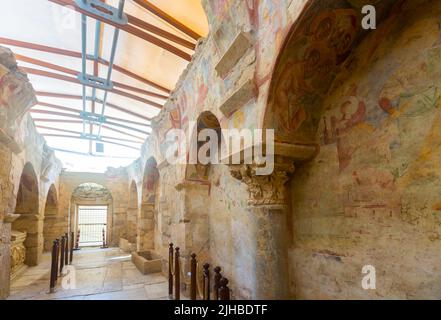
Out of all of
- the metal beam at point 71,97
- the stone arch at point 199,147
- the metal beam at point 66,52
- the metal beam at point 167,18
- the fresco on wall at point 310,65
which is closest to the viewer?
the fresco on wall at point 310,65

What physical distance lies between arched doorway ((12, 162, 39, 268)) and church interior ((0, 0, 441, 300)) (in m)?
1.41

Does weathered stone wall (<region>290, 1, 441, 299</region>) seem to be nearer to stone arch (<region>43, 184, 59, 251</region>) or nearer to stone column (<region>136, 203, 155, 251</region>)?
stone column (<region>136, 203, 155, 251</region>)

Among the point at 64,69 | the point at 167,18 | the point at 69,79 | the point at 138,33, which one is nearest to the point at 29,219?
the point at 69,79

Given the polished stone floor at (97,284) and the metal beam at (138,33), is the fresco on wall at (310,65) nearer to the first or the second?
the metal beam at (138,33)

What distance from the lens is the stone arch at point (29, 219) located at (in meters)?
6.33

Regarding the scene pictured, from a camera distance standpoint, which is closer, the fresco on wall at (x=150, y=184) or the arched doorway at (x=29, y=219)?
the arched doorway at (x=29, y=219)

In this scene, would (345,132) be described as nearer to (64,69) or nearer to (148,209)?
(64,69)

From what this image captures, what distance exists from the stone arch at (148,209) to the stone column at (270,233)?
5.68 meters

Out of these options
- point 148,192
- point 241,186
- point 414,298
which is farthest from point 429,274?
point 148,192

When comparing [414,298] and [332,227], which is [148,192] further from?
[414,298]

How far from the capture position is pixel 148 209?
798 centimetres

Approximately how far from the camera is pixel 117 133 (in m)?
8.86

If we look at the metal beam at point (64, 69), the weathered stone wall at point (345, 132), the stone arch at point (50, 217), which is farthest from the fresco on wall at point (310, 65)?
the stone arch at point (50, 217)

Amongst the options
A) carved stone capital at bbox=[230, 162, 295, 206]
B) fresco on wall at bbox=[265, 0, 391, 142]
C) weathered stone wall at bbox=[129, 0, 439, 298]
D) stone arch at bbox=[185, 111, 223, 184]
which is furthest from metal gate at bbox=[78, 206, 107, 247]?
fresco on wall at bbox=[265, 0, 391, 142]
